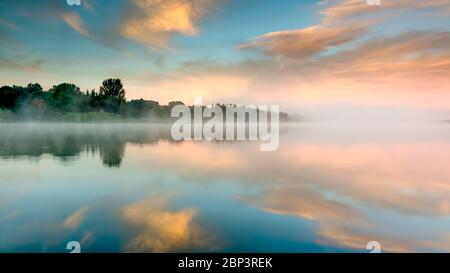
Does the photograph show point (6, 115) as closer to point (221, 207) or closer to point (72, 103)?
point (72, 103)

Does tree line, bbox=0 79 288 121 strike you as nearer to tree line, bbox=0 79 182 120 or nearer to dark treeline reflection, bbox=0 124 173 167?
tree line, bbox=0 79 182 120

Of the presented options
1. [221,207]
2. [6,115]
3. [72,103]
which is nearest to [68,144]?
[221,207]

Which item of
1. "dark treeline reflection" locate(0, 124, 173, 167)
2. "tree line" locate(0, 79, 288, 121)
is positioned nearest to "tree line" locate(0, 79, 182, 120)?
"tree line" locate(0, 79, 288, 121)

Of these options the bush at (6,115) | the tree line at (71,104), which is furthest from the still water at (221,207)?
the bush at (6,115)

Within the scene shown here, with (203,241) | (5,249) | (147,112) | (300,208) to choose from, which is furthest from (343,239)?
(147,112)

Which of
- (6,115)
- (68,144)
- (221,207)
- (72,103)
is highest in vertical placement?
(72,103)

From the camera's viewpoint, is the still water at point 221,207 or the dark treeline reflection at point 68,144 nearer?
the still water at point 221,207

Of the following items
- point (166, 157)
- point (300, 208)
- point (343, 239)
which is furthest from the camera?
point (166, 157)

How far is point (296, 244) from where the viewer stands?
6.51 meters

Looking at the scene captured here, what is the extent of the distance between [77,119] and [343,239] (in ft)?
305

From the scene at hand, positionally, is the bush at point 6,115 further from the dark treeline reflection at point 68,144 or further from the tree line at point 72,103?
the dark treeline reflection at point 68,144

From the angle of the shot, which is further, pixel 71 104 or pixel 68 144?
pixel 71 104

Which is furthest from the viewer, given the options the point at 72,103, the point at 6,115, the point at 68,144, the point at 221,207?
the point at 72,103
